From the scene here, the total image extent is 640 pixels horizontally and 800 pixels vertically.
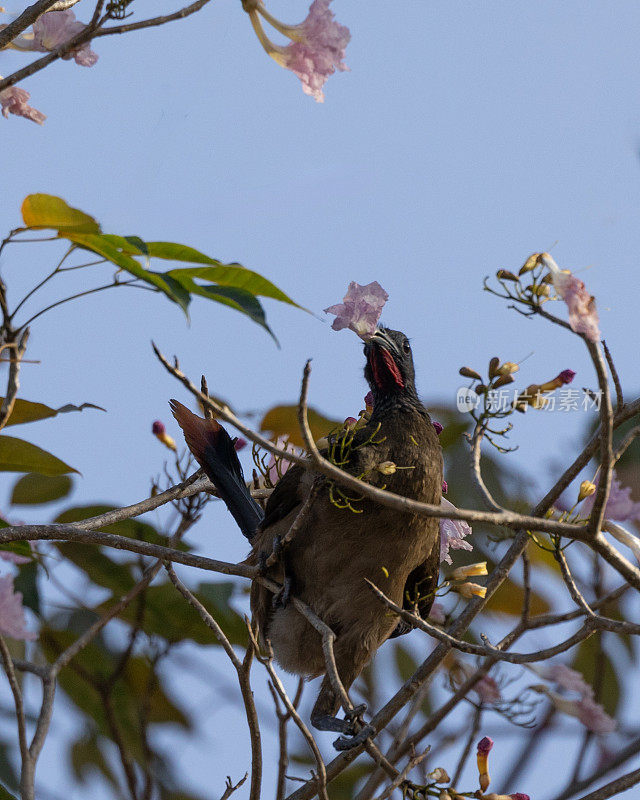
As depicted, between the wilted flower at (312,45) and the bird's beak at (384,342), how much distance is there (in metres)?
0.92

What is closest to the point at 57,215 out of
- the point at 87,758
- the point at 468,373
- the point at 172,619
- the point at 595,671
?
the point at 468,373

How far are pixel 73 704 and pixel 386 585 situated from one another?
1.76 meters

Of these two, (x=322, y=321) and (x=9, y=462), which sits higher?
(x=9, y=462)

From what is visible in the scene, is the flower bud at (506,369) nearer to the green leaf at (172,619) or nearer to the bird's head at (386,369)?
the bird's head at (386,369)

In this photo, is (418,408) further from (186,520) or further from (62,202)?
(62,202)

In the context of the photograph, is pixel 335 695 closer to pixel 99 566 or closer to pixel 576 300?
pixel 99 566

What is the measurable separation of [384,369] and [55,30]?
131cm

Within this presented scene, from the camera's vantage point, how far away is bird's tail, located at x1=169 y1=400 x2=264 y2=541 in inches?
103

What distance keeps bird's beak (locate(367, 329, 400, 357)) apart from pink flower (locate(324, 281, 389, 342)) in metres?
0.87

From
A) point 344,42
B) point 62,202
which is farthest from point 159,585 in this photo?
point 344,42

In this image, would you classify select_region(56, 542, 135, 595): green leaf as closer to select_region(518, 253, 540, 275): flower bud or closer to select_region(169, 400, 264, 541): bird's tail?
select_region(169, 400, 264, 541): bird's tail

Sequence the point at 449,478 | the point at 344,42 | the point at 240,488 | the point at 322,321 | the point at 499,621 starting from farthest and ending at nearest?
the point at 499,621 → the point at 449,478 → the point at 240,488 → the point at 344,42 → the point at 322,321

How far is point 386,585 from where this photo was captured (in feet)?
8.57

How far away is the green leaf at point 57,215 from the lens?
186cm
